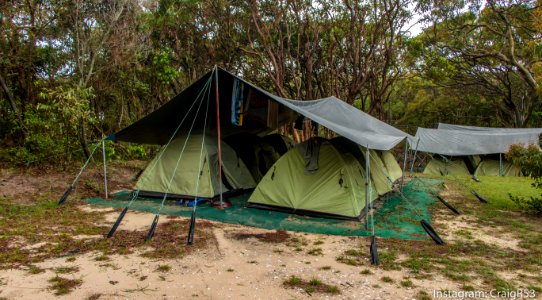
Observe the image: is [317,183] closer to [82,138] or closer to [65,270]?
[65,270]

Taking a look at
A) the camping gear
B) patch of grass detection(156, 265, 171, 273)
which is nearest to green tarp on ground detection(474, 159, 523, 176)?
the camping gear

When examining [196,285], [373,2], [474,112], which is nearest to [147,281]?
[196,285]

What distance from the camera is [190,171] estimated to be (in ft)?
21.8

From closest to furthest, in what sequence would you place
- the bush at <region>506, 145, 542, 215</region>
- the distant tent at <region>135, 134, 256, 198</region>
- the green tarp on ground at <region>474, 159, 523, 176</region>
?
the bush at <region>506, 145, 542, 215</region> → the distant tent at <region>135, 134, 256, 198</region> → the green tarp on ground at <region>474, 159, 523, 176</region>

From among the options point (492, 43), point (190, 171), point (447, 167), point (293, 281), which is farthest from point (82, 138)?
point (492, 43)

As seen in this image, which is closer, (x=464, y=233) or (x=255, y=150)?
(x=464, y=233)

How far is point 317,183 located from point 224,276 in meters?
2.73

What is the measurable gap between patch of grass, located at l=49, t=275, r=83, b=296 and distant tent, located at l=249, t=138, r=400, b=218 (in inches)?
126

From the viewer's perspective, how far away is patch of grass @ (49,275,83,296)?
2.98 m

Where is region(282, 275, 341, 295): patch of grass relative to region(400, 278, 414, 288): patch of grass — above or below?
below

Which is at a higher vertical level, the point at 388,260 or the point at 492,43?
the point at 492,43

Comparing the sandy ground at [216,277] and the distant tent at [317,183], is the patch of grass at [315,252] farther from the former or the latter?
the distant tent at [317,183]

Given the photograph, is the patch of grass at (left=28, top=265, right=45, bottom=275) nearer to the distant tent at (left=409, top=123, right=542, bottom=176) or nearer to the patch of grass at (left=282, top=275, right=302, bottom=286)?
the patch of grass at (left=282, top=275, right=302, bottom=286)

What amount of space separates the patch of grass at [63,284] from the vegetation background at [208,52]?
5338 millimetres
